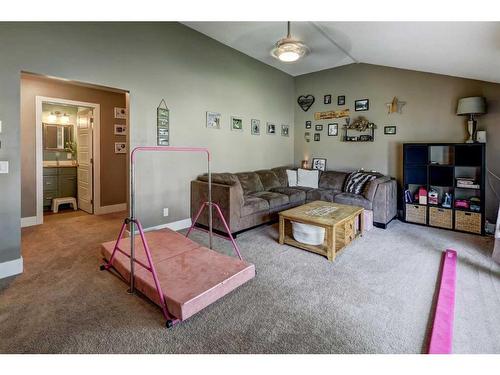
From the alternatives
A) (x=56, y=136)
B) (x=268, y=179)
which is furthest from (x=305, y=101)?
(x=56, y=136)

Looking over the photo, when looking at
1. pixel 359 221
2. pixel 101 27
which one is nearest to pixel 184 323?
pixel 359 221

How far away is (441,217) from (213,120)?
387 centimetres

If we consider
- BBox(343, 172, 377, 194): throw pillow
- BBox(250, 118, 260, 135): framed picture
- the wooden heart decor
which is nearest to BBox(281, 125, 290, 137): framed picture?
the wooden heart decor

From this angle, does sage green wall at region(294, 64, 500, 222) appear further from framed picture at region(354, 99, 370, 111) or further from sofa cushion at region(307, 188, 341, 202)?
sofa cushion at region(307, 188, 341, 202)

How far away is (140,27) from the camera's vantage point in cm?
354

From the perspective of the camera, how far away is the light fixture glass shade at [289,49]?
314 cm

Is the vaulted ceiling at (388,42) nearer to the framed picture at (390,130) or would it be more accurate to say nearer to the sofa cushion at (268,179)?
the framed picture at (390,130)

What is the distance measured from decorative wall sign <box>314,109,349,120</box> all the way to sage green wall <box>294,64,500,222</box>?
9cm

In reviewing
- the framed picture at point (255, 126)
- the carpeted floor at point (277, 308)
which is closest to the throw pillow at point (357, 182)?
the carpeted floor at point (277, 308)

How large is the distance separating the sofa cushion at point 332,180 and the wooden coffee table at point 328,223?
126cm

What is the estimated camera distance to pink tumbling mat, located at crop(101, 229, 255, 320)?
198cm
